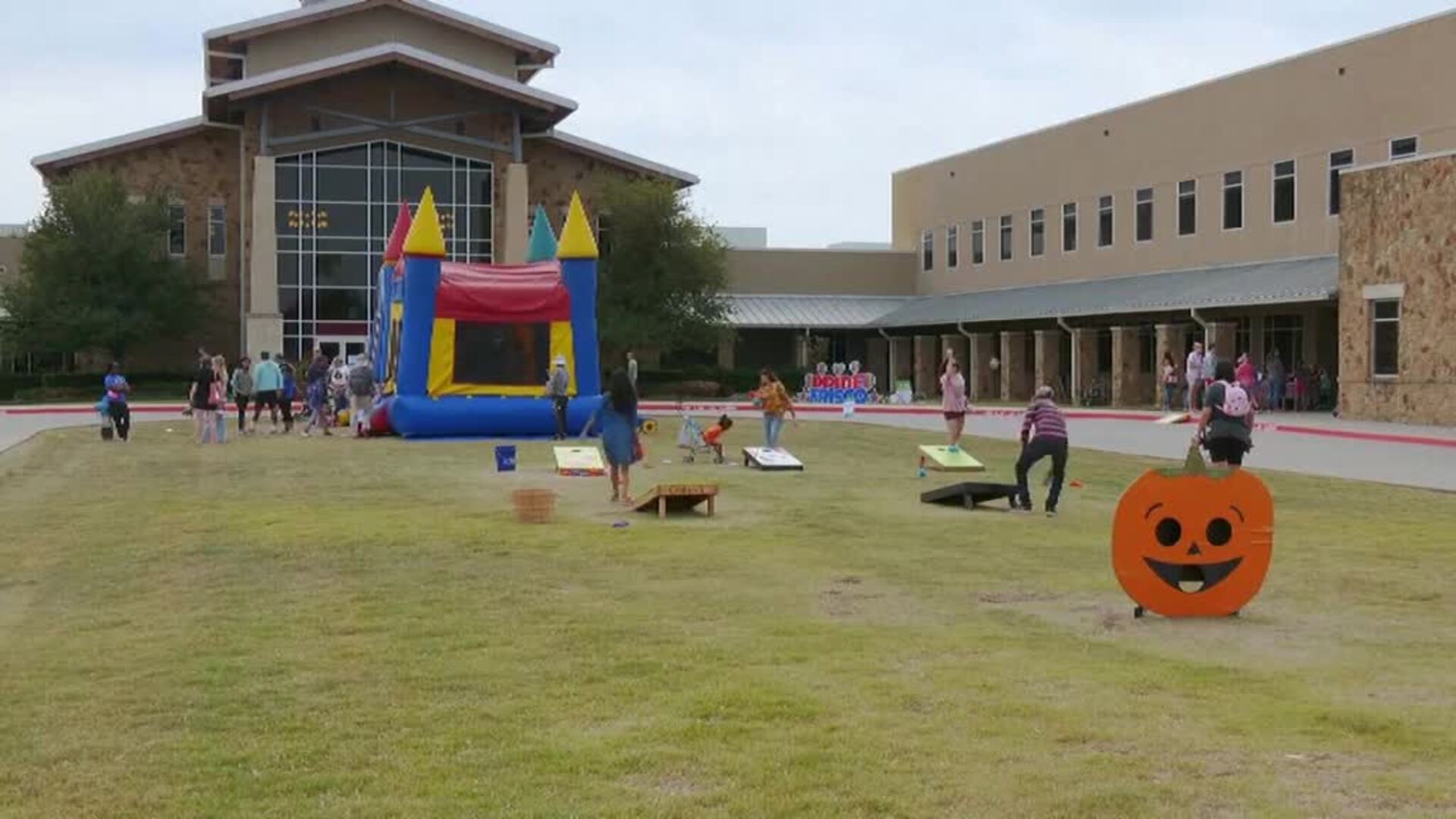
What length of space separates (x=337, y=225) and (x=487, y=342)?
24752 millimetres

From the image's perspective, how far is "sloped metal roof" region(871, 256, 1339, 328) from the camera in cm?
4134

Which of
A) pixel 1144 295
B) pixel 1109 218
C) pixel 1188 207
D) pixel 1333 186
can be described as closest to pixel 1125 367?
pixel 1144 295

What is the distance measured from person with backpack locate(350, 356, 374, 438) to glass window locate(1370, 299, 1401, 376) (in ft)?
73.6

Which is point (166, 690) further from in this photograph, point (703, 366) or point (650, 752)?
point (703, 366)

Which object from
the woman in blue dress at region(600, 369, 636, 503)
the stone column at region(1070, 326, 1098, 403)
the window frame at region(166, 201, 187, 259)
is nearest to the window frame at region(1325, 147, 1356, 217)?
the stone column at region(1070, 326, 1098, 403)

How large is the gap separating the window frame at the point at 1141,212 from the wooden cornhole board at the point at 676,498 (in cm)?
3710

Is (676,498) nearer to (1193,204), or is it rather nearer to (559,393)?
(559,393)

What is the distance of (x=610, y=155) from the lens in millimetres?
58531

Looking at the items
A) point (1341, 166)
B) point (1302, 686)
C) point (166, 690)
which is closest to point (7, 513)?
point (166, 690)

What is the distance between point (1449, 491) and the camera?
20.1 m

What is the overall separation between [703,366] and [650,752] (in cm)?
5382

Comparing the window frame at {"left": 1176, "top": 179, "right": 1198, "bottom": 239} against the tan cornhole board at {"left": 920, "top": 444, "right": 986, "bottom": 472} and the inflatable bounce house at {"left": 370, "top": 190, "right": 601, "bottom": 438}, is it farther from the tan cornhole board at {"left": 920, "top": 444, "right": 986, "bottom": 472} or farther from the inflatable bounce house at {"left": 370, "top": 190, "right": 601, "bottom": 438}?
the tan cornhole board at {"left": 920, "top": 444, "right": 986, "bottom": 472}

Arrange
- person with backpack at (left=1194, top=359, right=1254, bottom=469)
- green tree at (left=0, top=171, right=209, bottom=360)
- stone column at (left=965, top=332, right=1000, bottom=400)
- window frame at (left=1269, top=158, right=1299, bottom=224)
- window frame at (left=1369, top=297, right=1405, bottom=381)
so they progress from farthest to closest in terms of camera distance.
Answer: stone column at (left=965, top=332, right=1000, bottom=400) < green tree at (left=0, top=171, right=209, bottom=360) < window frame at (left=1269, top=158, right=1299, bottom=224) < window frame at (left=1369, top=297, right=1405, bottom=381) < person with backpack at (left=1194, top=359, right=1254, bottom=469)

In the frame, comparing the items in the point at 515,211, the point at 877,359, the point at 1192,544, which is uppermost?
the point at 515,211
